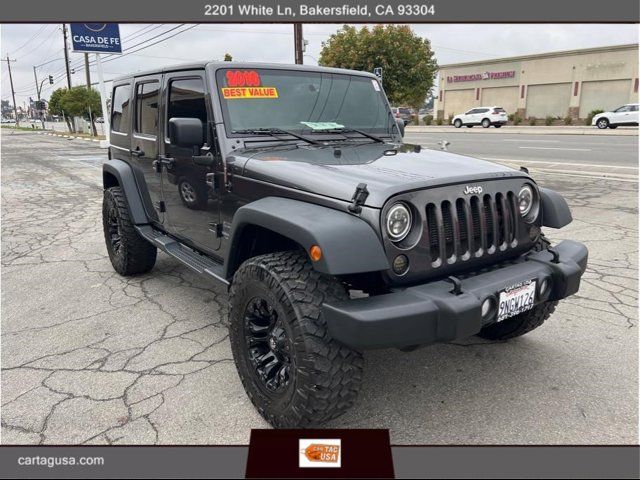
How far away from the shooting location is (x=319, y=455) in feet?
6.96

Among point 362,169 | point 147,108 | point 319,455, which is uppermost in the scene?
point 147,108

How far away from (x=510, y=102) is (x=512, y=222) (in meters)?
44.6

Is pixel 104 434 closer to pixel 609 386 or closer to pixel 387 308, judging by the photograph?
pixel 387 308

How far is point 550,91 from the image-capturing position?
39.8 meters

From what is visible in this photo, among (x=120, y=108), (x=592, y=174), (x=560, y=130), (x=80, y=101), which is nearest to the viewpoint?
(x=120, y=108)

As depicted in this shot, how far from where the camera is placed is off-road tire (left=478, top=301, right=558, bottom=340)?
10.2ft

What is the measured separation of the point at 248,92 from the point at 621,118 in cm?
2953

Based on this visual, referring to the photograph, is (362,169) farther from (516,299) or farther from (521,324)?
(521,324)

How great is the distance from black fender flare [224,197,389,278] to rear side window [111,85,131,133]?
2.93m

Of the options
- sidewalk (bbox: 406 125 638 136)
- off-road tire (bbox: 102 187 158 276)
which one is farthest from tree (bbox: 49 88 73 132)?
off-road tire (bbox: 102 187 158 276)

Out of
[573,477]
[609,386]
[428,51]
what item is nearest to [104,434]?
[573,477]

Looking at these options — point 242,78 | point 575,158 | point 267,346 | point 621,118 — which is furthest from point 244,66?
point 621,118

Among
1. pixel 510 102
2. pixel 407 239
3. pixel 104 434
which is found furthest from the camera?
pixel 510 102

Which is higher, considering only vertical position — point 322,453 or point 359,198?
point 359,198
